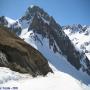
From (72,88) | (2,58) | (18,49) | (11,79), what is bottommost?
(72,88)

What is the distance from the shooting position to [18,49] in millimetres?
25906

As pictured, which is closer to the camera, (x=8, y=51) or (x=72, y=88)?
(x=72, y=88)

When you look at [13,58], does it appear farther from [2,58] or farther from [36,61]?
[36,61]

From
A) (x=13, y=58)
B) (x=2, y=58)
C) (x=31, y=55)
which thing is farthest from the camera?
(x=31, y=55)

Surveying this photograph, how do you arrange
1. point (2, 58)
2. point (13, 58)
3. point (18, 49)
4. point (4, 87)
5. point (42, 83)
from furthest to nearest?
1. point (18, 49)
2. point (13, 58)
3. point (2, 58)
4. point (42, 83)
5. point (4, 87)

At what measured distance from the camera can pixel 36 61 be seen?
2973 centimetres

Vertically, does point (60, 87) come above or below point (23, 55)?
below

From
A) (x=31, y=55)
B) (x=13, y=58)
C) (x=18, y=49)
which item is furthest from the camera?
(x=31, y=55)

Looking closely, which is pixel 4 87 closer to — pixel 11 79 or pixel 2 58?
pixel 11 79

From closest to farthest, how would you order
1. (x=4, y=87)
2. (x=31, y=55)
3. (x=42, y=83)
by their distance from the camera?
(x=4, y=87) < (x=42, y=83) < (x=31, y=55)

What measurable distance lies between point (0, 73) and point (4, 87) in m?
2.52

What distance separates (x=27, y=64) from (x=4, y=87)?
35.6 ft

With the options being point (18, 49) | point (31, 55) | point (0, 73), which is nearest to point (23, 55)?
point (18, 49)

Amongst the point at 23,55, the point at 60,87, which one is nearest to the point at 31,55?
the point at 23,55
